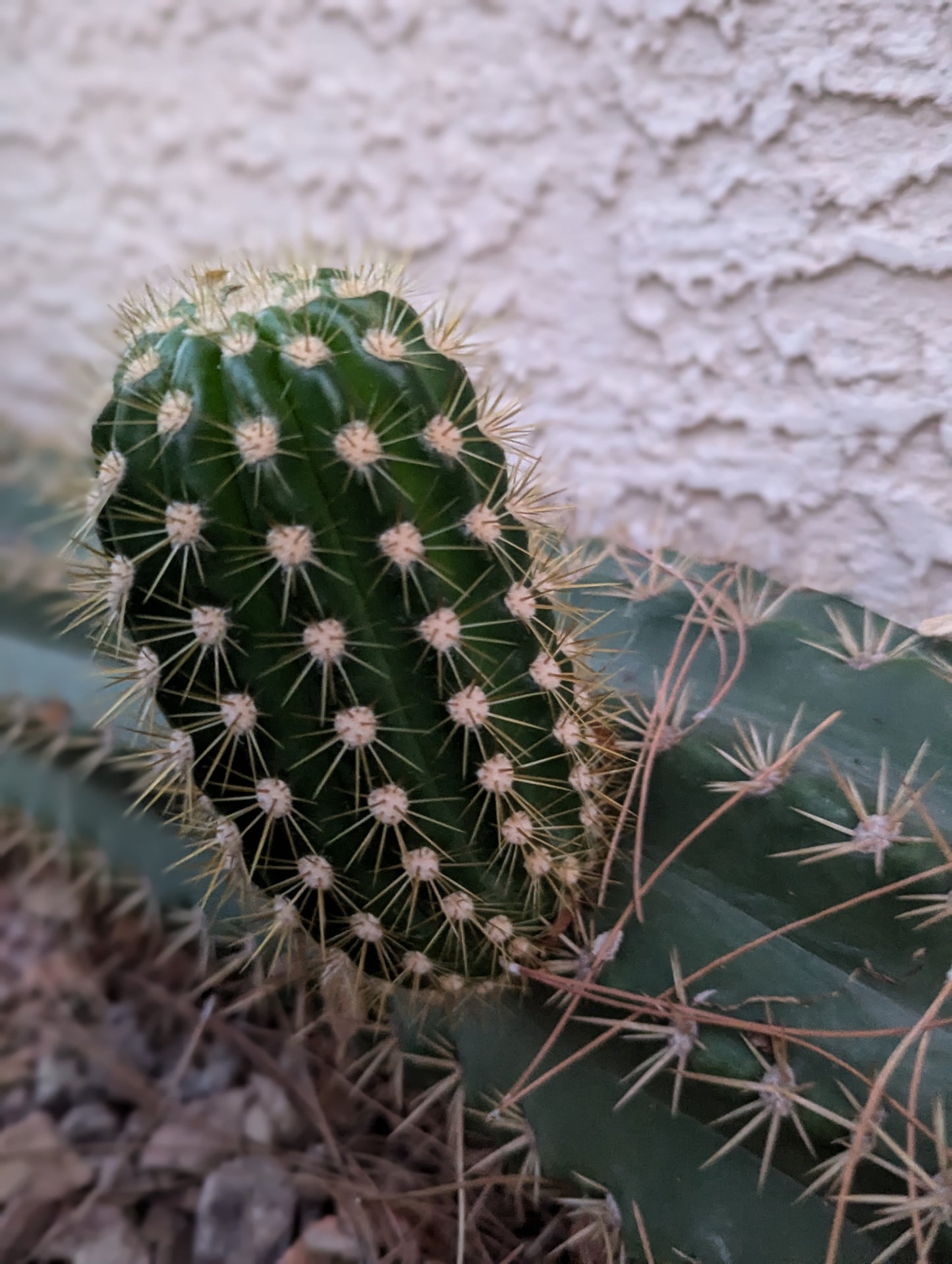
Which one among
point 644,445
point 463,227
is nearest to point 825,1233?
point 644,445

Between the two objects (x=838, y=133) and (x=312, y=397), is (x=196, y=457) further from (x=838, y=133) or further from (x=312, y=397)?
(x=838, y=133)

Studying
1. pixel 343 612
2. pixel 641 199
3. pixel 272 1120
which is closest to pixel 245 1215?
pixel 272 1120

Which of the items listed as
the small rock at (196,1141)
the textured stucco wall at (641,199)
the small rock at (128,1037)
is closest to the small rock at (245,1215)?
the small rock at (196,1141)

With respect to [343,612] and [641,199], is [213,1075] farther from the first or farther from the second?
[641,199]

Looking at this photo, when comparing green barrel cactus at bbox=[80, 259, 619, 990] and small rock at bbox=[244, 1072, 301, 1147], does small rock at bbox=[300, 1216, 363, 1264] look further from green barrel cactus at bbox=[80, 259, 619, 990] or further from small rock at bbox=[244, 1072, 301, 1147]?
green barrel cactus at bbox=[80, 259, 619, 990]

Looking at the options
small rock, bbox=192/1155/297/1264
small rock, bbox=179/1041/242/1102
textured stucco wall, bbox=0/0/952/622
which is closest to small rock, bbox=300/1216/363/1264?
small rock, bbox=192/1155/297/1264

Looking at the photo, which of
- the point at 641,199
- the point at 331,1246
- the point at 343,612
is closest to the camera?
the point at 343,612
